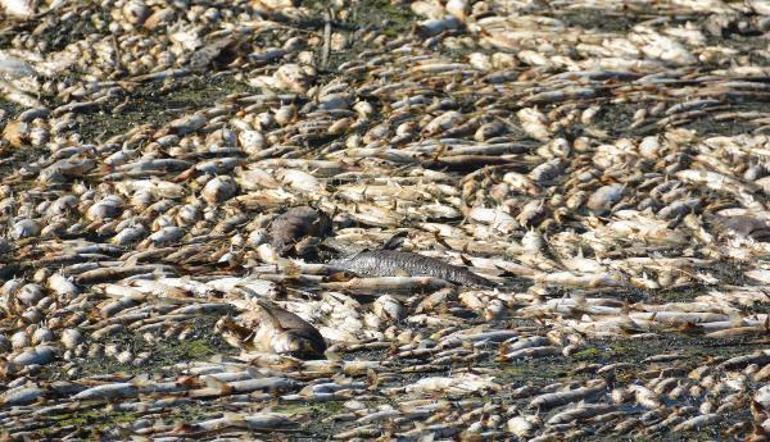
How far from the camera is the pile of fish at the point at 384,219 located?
4988 mm

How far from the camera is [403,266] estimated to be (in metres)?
5.90

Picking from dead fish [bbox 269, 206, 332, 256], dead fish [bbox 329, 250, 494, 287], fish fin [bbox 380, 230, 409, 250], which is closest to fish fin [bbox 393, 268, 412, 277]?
dead fish [bbox 329, 250, 494, 287]

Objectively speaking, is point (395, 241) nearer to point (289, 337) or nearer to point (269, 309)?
point (269, 309)

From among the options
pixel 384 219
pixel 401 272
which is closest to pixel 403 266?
pixel 401 272

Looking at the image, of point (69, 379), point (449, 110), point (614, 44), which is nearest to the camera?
point (69, 379)

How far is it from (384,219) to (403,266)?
53 cm

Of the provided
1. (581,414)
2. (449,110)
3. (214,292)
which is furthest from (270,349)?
(449,110)

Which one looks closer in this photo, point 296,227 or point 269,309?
point 269,309

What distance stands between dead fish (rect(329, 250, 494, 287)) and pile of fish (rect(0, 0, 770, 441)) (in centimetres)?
1

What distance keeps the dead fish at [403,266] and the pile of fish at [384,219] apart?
1 cm

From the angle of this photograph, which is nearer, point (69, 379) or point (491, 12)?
point (69, 379)

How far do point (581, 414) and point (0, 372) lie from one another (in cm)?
231

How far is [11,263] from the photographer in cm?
602

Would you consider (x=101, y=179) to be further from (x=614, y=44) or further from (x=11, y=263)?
(x=614, y=44)
